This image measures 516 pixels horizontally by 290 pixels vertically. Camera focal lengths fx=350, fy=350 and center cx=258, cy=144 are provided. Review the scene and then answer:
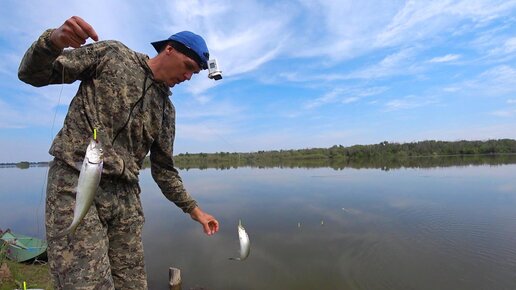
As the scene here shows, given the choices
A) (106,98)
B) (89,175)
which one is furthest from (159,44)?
(89,175)

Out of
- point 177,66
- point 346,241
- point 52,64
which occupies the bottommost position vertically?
point 346,241

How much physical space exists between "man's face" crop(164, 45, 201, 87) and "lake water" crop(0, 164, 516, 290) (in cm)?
846

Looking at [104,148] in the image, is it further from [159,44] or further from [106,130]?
[159,44]

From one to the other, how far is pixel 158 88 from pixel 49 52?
93cm

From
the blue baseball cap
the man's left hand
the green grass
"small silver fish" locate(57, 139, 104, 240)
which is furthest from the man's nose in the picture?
the green grass

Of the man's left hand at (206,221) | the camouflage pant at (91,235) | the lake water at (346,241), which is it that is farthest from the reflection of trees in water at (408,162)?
the camouflage pant at (91,235)

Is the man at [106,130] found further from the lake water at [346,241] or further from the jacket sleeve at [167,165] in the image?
the lake water at [346,241]

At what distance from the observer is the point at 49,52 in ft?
7.18

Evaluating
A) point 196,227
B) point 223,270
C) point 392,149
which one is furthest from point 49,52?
point 392,149

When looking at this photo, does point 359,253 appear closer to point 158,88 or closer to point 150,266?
point 150,266

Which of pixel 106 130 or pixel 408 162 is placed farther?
pixel 408 162

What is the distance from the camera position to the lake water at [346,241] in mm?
10258

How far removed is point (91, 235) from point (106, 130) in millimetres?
758

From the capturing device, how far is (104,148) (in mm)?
2574
